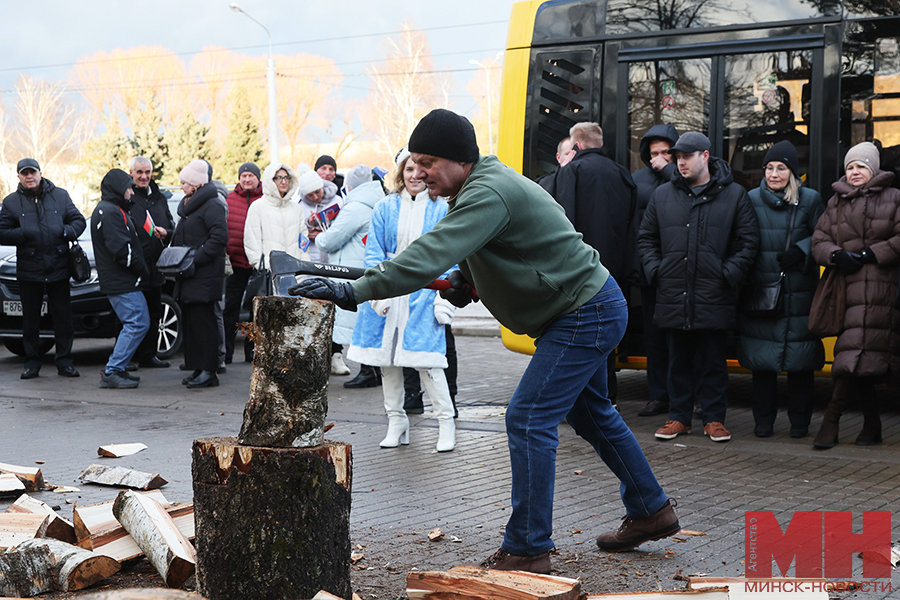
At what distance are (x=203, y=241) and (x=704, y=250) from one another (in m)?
4.87

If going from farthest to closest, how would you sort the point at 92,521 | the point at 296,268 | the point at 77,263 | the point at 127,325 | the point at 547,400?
the point at 77,263, the point at 127,325, the point at 92,521, the point at 547,400, the point at 296,268

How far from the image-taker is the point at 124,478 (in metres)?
5.33

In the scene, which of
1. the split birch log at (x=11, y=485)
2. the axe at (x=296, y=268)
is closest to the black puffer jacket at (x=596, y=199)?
the axe at (x=296, y=268)

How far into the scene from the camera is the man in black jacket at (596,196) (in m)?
6.83

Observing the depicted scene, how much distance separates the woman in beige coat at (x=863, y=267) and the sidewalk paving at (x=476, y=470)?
0.49 m

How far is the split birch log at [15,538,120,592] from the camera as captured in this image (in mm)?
3572

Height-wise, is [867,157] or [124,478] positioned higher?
[867,157]

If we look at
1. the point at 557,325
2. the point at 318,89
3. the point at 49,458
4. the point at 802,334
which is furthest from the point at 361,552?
the point at 318,89

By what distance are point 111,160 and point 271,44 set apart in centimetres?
1399

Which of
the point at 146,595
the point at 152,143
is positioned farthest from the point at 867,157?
the point at 152,143

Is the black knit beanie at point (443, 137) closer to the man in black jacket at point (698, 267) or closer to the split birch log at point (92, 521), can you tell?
the split birch log at point (92, 521)

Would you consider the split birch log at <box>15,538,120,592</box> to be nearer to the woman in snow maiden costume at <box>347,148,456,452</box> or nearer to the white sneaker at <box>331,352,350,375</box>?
the woman in snow maiden costume at <box>347,148,456,452</box>

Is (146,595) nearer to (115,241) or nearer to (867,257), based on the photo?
(867,257)

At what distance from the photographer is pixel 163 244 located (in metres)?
10.1
